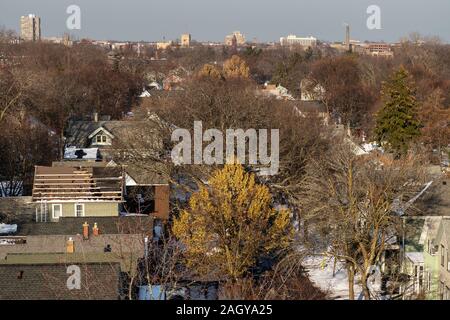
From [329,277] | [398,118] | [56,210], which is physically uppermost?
[398,118]

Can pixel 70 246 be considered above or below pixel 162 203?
above

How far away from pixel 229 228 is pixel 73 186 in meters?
8.55

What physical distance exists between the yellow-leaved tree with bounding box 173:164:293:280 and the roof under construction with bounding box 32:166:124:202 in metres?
5.67

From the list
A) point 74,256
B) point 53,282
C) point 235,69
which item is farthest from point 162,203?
point 235,69

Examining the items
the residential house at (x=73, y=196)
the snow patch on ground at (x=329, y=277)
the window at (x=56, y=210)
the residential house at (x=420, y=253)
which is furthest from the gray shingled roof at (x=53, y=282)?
the window at (x=56, y=210)

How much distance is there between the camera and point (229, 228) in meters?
22.4

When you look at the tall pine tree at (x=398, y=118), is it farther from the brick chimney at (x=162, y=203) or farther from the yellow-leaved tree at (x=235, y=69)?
the yellow-leaved tree at (x=235, y=69)

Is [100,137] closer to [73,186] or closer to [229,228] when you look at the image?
[73,186]

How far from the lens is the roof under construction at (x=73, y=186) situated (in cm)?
2805

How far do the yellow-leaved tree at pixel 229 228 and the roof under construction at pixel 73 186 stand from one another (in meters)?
5.67

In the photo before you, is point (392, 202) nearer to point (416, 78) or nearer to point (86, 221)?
point (86, 221)

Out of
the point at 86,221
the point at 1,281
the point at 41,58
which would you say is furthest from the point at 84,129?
the point at 41,58
